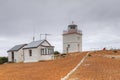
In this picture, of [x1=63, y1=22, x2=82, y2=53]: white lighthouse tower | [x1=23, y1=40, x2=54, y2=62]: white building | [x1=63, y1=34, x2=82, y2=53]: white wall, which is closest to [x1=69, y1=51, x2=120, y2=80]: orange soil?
[x1=23, y1=40, x2=54, y2=62]: white building

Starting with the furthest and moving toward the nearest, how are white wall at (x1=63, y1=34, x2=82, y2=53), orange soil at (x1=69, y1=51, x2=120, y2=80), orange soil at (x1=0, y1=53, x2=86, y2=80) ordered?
white wall at (x1=63, y1=34, x2=82, y2=53) → orange soil at (x1=0, y1=53, x2=86, y2=80) → orange soil at (x1=69, y1=51, x2=120, y2=80)

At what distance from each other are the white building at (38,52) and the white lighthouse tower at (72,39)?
13.8 meters

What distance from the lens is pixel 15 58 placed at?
1666 inches

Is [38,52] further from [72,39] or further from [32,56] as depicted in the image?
[72,39]

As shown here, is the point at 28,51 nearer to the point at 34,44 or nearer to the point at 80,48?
the point at 34,44

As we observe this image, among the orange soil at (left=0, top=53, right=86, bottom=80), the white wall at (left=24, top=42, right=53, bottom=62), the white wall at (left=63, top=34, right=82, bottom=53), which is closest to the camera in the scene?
the orange soil at (left=0, top=53, right=86, bottom=80)

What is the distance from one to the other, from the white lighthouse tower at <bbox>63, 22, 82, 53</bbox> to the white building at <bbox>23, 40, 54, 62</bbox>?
13.8m

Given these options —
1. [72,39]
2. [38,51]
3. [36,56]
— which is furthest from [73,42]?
[36,56]

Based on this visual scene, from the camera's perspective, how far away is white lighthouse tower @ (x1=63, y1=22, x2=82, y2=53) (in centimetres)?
5178

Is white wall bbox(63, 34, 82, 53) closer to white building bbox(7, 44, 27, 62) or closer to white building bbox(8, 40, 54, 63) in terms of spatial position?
white building bbox(7, 44, 27, 62)

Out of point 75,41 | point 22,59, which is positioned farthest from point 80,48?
point 22,59

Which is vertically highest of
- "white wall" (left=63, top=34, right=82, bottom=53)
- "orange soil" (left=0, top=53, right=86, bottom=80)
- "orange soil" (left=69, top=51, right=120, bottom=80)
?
"white wall" (left=63, top=34, right=82, bottom=53)

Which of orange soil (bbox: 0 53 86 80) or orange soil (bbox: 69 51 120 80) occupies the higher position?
orange soil (bbox: 69 51 120 80)

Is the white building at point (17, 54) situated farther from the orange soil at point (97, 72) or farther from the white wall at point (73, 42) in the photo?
the orange soil at point (97, 72)
